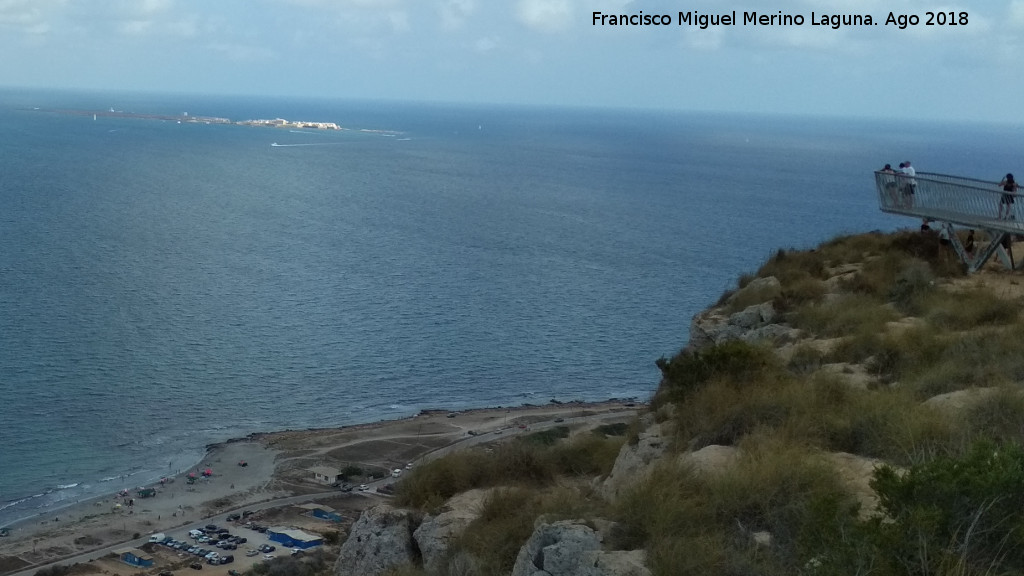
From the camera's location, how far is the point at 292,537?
100 feet

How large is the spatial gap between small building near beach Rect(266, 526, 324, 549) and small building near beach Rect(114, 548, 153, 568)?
12.0 ft

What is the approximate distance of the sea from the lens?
41375 millimetres

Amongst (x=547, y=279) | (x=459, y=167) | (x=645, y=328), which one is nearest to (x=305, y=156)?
(x=459, y=167)

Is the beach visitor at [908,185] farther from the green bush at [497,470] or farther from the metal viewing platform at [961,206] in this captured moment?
the green bush at [497,470]

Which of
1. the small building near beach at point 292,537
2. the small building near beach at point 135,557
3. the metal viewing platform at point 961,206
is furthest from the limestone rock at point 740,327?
the small building near beach at point 135,557

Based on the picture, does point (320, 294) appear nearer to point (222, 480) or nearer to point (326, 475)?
point (326, 475)

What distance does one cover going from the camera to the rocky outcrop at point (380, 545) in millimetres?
10993

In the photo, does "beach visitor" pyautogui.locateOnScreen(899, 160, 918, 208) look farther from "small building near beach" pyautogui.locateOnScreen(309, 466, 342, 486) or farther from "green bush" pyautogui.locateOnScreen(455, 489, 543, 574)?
"small building near beach" pyautogui.locateOnScreen(309, 466, 342, 486)

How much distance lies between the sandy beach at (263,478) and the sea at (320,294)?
1.50 meters

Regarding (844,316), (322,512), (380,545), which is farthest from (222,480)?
(844,316)

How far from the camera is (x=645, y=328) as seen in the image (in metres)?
53.5

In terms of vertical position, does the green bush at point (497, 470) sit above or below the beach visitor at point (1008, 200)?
below

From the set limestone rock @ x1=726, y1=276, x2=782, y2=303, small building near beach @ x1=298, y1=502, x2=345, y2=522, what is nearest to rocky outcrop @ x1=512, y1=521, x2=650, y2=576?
limestone rock @ x1=726, y1=276, x2=782, y2=303

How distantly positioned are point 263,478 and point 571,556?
31475 millimetres
